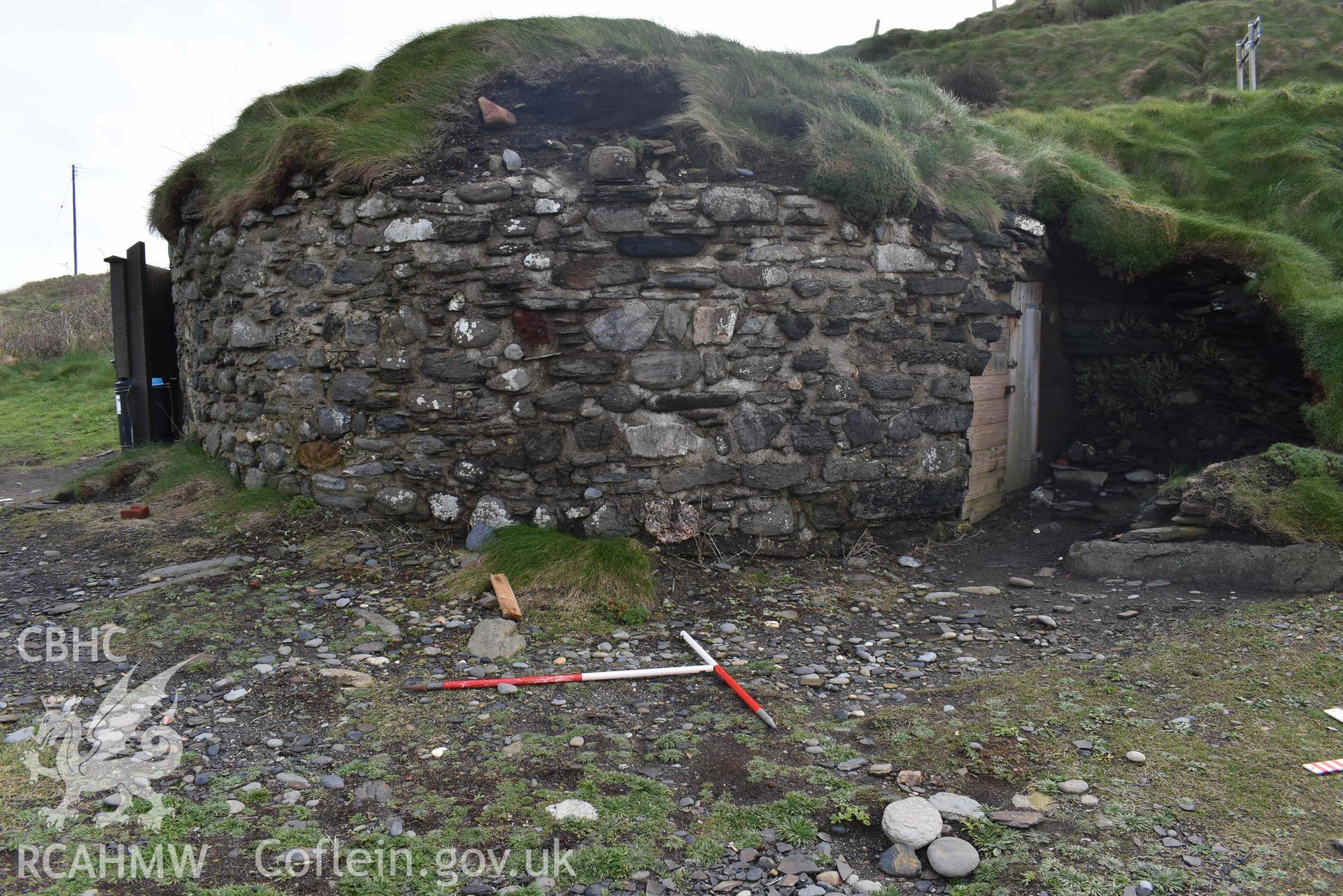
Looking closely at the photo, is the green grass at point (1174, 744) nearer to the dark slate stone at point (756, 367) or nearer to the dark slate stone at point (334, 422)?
the dark slate stone at point (756, 367)

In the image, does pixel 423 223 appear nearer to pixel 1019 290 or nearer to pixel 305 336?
pixel 305 336

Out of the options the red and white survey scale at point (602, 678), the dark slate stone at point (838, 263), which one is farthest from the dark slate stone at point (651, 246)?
the red and white survey scale at point (602, 678)

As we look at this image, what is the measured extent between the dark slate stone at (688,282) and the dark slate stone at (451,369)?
1.39 m

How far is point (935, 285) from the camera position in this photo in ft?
20.9

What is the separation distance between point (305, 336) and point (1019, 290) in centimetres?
581

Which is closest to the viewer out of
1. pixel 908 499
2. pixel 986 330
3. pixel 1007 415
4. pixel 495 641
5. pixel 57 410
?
pixel 495 641

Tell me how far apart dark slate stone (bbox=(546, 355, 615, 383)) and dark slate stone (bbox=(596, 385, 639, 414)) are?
0.11m

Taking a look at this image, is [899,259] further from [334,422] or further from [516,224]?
[334,422]

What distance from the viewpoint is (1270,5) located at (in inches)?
662

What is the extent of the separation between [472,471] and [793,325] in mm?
2446

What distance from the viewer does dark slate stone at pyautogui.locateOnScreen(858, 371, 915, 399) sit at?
620 centimetres

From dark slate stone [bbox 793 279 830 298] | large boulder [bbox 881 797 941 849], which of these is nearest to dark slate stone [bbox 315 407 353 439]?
dark slate stone [bbox 793 279 830 298]

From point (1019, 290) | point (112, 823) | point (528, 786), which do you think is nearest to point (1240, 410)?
point (1019, 290)

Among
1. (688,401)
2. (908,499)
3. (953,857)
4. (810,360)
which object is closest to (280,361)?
(688,401)
